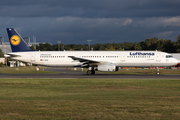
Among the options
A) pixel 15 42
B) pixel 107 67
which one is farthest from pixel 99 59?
pixel 15 42

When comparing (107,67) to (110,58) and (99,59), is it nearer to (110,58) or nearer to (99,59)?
(110,58)

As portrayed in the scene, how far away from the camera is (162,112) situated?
1065 cm

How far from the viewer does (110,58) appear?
132 ft

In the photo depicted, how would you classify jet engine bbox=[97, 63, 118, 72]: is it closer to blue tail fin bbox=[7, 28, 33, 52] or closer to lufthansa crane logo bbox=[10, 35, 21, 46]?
blue tail fin bbox=[7, 28, 33, 52]

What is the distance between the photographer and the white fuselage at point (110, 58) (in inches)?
1567

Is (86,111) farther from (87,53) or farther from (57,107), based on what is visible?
(87,53)

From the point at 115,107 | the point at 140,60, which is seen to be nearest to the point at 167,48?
the point at 140,60

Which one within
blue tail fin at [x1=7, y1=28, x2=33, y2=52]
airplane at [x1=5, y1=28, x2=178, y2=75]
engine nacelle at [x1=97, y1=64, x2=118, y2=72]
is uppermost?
blue tail fin at [x1=7, y1=28, x2=33, y2=52]

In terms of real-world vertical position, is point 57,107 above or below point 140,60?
below

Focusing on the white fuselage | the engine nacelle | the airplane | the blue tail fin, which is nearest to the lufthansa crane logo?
the blue tail fin

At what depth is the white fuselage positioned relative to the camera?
39.8 metres

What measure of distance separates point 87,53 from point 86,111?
3063 cm

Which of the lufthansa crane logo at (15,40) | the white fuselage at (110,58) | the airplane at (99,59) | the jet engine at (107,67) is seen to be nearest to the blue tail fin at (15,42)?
the lufthansa crane logo at (15,40)

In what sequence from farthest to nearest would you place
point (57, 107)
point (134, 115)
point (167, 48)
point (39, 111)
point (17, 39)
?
point (167, 48), point (17, 39), point (57, 107), point (39, 111), point (134, 115)
